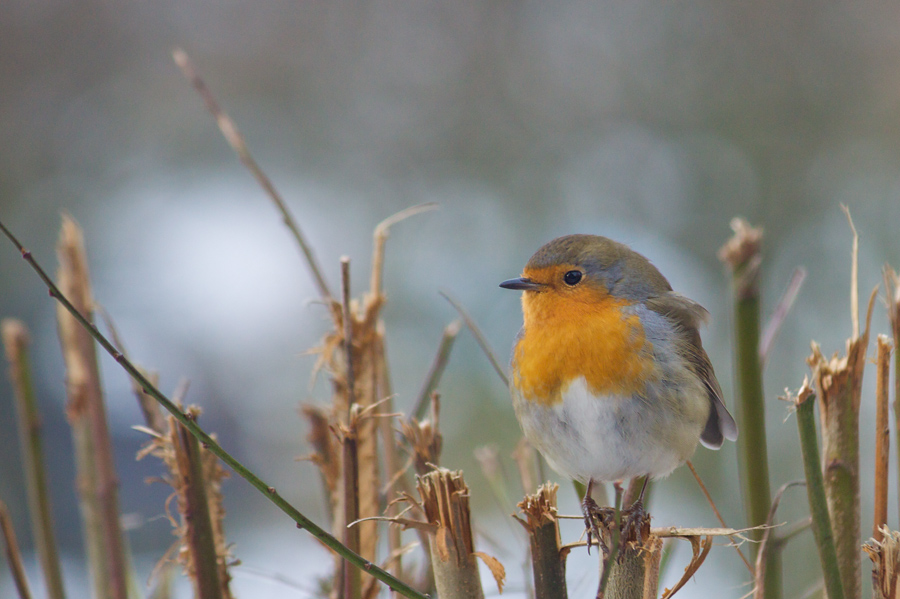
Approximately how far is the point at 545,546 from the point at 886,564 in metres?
0.29

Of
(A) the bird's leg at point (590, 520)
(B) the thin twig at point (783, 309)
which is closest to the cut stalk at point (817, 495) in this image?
(A) the bird's leg at point (590, 520)

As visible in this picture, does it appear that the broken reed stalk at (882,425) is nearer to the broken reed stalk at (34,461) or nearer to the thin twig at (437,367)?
the thin twig at (437,367)

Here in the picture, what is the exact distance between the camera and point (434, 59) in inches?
197

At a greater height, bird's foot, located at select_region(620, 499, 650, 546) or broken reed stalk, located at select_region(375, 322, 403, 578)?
broken reed stalk, located at select_region(375, 322, 403, 578)

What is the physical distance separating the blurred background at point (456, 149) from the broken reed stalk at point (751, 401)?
2.73 metres

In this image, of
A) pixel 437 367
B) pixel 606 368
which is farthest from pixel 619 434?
pixel 437 367

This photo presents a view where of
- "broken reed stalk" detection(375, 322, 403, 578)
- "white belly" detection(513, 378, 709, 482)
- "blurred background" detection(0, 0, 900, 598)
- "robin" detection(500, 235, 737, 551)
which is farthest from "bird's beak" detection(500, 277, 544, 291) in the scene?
"blurred background" detection(0, 0, 900, 598)

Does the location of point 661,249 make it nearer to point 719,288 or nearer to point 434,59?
point 719,288

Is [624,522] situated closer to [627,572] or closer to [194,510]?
[627,572]

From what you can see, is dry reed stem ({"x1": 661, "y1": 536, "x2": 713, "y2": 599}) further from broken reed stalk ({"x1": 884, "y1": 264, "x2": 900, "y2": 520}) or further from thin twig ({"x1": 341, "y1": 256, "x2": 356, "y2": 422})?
thin twig ({"x1": 341, "y1": 256, "x2": 356, "y2": 422})

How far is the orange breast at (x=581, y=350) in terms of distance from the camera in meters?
1.19

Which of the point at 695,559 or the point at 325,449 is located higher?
the point at 325,449

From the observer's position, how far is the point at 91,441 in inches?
36.4

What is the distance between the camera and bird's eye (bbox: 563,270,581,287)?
131 cm
